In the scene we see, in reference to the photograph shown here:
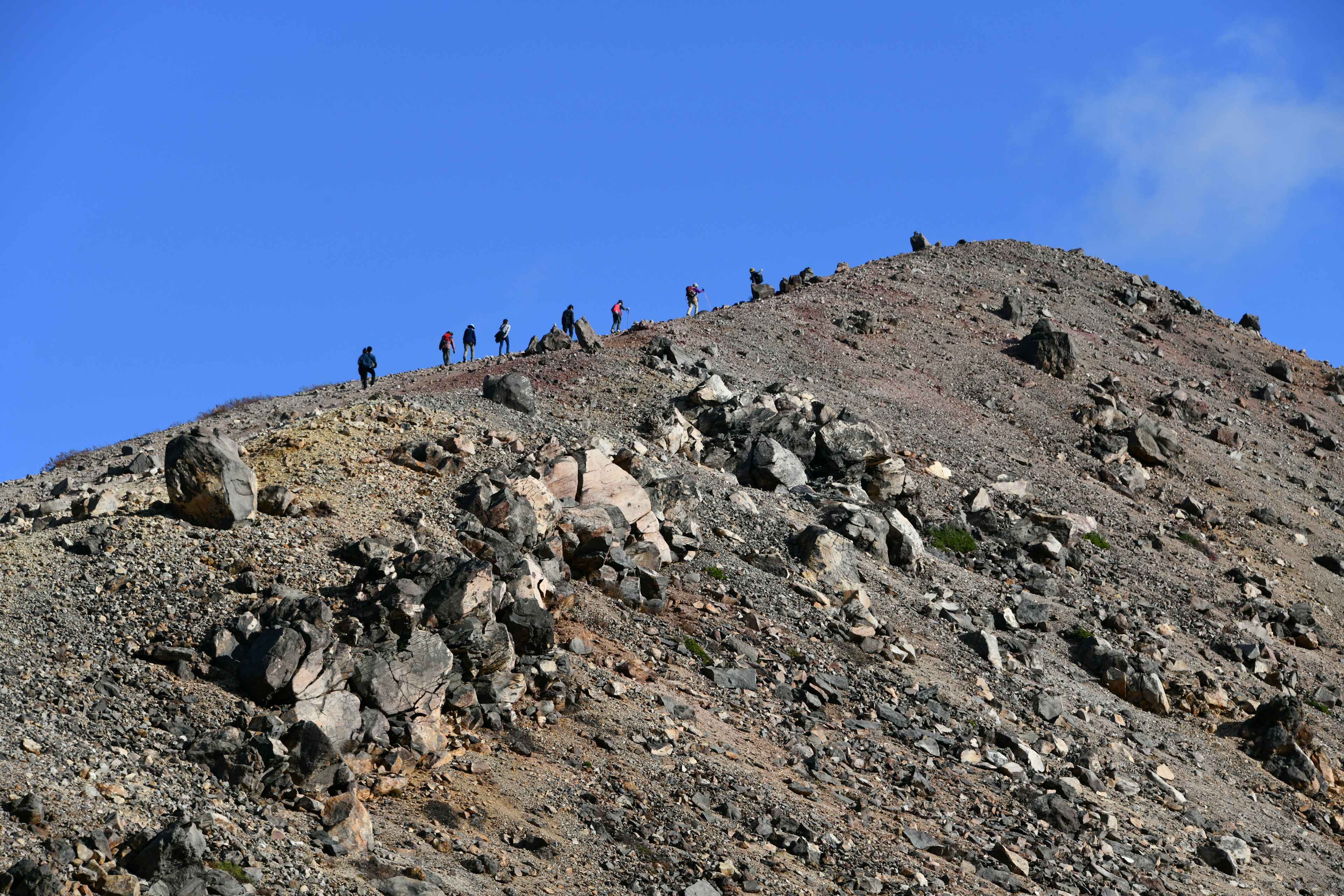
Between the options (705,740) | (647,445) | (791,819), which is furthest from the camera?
(647,445)

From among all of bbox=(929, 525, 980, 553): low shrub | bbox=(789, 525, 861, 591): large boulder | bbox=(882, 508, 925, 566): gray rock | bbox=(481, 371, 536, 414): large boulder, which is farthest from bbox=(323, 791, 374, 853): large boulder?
bbox=(929, 525, 980, 553): low shrub

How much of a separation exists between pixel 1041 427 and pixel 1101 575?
43.6 feet

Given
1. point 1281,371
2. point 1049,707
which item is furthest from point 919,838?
point 1281,371

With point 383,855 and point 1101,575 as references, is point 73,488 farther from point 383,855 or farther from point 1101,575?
point 1101,575

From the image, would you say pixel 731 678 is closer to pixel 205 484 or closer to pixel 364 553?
pixel 364 553

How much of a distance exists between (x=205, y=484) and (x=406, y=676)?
623 centimetres

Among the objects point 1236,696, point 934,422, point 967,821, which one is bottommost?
point 967,821

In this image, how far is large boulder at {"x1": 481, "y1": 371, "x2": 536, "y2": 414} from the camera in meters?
35.7

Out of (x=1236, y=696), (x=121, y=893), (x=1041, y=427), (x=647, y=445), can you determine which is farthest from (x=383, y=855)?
(x=1041, y=427)

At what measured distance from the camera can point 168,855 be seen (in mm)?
13992

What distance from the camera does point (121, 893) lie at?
13.4 m

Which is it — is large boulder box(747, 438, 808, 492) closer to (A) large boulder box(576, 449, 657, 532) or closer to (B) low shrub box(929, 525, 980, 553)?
(B) low shrub box(929, 525, 980, 553)

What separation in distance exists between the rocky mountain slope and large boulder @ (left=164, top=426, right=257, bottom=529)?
0.25ft

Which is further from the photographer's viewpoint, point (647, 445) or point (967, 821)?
point (647, 445)
